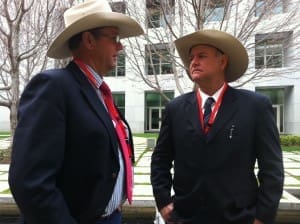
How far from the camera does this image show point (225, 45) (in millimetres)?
2596

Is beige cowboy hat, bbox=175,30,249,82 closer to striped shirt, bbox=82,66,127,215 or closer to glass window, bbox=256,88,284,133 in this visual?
striped shirt, bbox=82,66,127,215

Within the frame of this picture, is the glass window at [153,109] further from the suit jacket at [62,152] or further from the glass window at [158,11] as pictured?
the suit jacket at [62,152]

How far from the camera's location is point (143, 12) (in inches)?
390

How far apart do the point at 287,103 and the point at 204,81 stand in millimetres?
27522

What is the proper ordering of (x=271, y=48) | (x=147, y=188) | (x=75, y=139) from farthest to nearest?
(x=271, y=48) → (x=147, y=188) → (x=75, y=139)

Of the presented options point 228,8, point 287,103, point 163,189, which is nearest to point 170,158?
point 163,189

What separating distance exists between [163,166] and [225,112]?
2.18 ft

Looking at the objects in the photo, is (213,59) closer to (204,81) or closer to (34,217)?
(204,81)

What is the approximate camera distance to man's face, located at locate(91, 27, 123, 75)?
1.93 metres

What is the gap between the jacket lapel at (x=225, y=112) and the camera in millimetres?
2350

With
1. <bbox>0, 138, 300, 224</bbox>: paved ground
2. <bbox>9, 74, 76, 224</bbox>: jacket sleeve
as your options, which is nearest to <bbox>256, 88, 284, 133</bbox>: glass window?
<bbox>0, 138, 300, 224</bbox>: paved ground

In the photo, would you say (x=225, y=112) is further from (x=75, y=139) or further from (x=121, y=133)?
(x=75, y=139)

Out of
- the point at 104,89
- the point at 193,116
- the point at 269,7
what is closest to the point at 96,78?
the point at 104,89

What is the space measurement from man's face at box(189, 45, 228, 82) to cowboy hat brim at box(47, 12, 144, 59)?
595mm
